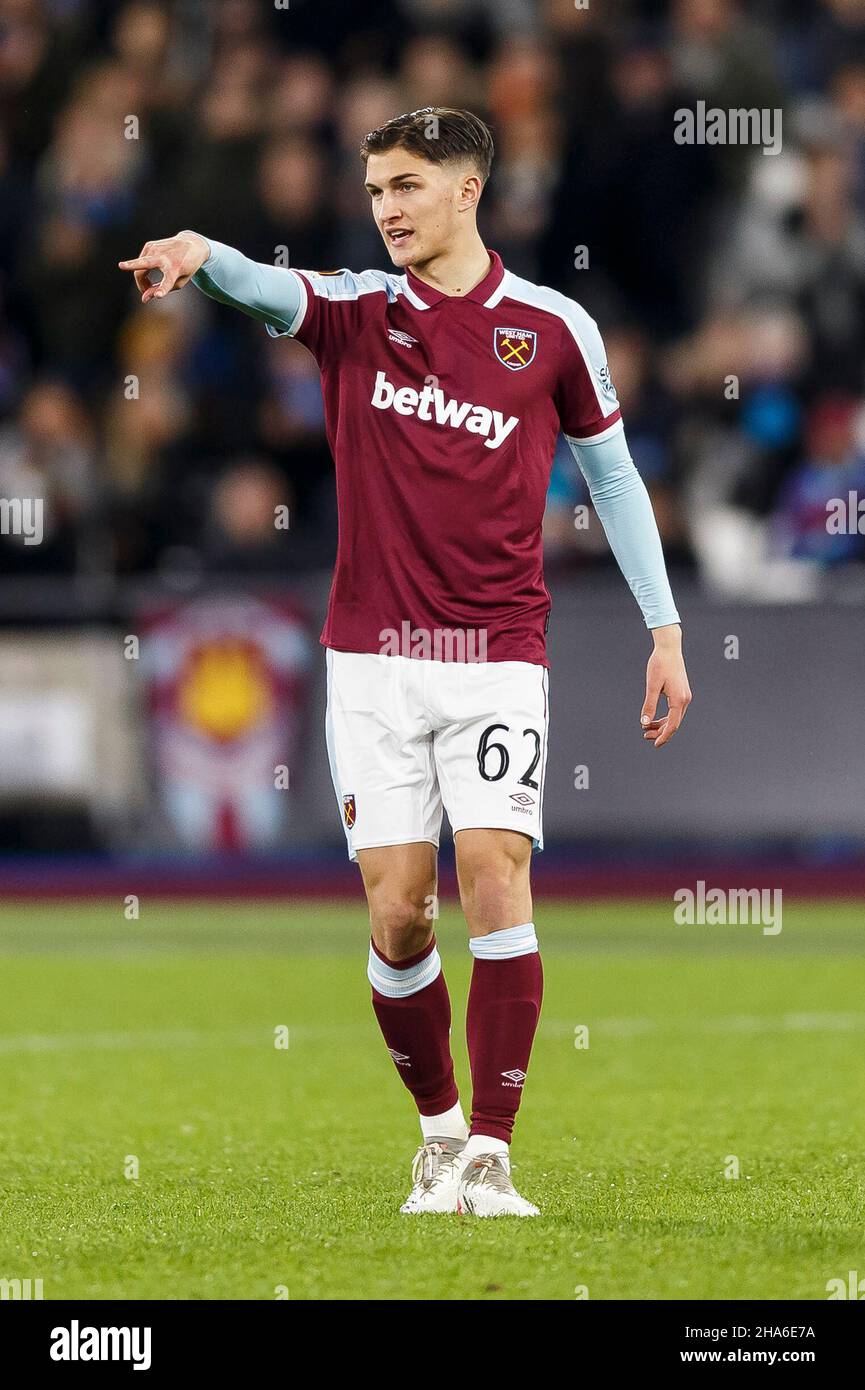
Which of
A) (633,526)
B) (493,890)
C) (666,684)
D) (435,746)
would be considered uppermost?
(633,526)

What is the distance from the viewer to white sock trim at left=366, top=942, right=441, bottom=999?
5.36m

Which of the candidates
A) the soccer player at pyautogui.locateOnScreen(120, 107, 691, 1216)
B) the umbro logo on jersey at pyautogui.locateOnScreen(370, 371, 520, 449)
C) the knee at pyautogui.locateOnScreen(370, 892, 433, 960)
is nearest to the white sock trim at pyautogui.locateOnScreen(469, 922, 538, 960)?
the soccer player at pyautogui.locateOnScreen(120, 107, 691, 1216)

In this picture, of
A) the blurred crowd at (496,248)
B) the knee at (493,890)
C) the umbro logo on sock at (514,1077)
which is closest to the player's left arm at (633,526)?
the knee at (493,890)

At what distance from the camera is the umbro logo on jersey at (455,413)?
5.21 meters

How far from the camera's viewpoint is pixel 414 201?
518 cm

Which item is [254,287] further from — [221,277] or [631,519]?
[631,519]

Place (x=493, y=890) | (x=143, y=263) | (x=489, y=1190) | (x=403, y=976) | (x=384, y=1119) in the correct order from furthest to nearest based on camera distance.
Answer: (x=384, y=1119)
(x=403, y=976)
(x=493, y=890)
(x=489, y=1190)
(x=143, y=263)

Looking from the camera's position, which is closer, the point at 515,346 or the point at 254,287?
the point at 254,287

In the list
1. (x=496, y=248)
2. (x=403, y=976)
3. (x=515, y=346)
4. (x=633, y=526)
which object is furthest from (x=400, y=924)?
(x=496, y=248)

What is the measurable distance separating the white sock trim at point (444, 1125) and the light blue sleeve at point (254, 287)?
5.94 feet

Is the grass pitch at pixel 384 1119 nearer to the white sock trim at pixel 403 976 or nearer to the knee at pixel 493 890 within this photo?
the white sock trim at pixel 403 976

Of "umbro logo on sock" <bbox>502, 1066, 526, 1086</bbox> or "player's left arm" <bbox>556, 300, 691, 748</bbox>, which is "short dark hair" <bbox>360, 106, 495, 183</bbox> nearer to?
"player's left arm" <bbox>556, 300, 691, 748</bbox>

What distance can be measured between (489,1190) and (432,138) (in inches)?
89.3

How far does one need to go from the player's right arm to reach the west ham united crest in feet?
1.46
